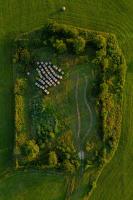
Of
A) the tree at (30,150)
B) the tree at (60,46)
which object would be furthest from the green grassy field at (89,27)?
the tree at (60,46)

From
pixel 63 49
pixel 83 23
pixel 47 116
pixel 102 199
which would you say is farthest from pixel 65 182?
pixel 83 23

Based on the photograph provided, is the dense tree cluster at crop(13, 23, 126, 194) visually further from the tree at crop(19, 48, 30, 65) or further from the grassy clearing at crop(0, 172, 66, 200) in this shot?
the grassy clearing at crop(0, 172, 66, 200)

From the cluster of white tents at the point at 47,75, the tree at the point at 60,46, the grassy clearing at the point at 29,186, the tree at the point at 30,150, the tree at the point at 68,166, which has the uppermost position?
the tree at the point at 60,46

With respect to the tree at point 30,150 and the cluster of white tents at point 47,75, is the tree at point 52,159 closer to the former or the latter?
the tree at point 30,150

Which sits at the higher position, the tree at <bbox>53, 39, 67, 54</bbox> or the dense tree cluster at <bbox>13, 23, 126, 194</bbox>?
the tree at <bbox>53, 39, 67, 54</bbox>

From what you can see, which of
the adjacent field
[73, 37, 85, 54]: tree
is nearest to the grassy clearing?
the adjacent field

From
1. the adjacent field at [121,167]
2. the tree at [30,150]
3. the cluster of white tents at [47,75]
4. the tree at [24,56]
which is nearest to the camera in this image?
the tree at [30,150]

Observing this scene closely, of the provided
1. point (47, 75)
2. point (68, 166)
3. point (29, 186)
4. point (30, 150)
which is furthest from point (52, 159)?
point (47, 75)

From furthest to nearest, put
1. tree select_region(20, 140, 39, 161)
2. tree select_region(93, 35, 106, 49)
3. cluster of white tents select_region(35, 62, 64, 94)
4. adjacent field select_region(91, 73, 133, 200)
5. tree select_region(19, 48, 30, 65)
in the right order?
adjacent field select_region(91, 73, 133, 200)
cluster of white tents select_region(35, 62, 64, 94)
tree select_region(93, 35, 106, 49)
tree select_region(19, 48, 30, 65)
tree select_region(20, 140, 39, 161)
